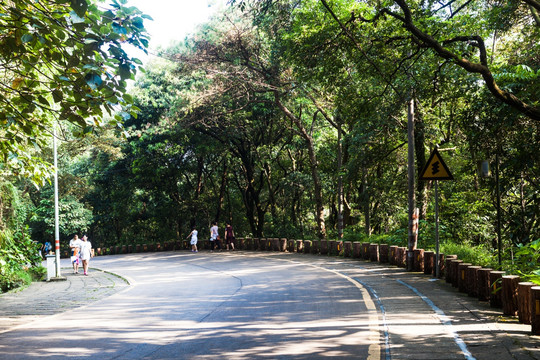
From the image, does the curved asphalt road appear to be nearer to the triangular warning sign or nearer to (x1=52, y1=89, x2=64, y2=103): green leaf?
the triangular warning sign

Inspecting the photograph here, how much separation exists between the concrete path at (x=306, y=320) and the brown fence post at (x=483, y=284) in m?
0.30

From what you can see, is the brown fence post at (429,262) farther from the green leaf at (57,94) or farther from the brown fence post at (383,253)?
the green leaf at (57,94)

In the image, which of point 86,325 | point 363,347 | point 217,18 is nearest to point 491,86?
point 363,347

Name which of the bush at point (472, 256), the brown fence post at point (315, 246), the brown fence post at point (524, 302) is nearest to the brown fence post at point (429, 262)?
the bush at point (472, 256)

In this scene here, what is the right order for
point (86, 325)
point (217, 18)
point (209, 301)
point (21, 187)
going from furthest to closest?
point (21, 187) < point (217, 18) < point (209, 301) < point (86, 325)

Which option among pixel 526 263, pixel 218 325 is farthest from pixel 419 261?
pixel 218 325

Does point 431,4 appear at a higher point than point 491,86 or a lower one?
higher

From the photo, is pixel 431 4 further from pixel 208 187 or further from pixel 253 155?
pixel 208 187

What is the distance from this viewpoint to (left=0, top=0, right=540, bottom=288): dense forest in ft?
27.5

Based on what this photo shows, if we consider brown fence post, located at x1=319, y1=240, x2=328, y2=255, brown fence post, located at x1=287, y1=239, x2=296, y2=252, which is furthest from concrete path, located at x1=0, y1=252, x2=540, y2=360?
brown fence post, located at x1=287, y1=239, x2=296, y2=252

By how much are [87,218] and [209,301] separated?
118ft

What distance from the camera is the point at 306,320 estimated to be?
30.8 ft

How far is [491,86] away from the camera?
10.0 metres

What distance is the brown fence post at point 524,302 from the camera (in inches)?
314
